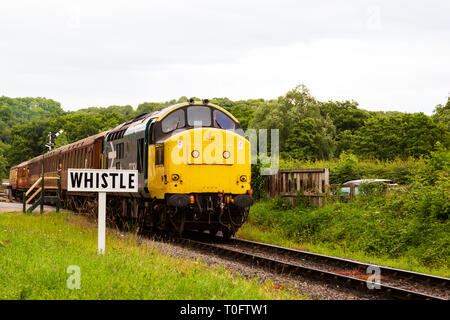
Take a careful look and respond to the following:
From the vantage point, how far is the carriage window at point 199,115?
15930 millimetres

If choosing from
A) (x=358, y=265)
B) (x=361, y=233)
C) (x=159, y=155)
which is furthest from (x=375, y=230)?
(x=159, y=155)

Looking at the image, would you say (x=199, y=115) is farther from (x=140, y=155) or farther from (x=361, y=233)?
(x=361, y=233)

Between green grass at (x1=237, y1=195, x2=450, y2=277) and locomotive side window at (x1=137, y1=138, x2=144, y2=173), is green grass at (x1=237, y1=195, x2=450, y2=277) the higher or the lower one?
the lower one

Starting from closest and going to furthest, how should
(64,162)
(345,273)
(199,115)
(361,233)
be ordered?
(345,273) < (361,233) < (199,115) < (64,162)

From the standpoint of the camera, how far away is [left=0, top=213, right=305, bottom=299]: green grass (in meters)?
7.01

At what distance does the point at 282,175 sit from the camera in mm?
20859

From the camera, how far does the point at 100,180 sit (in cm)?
1077

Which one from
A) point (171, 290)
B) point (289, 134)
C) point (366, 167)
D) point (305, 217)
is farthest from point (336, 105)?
point (171, 290)

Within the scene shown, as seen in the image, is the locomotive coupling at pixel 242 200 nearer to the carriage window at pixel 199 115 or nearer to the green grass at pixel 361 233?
the green grass at pixel 361 233

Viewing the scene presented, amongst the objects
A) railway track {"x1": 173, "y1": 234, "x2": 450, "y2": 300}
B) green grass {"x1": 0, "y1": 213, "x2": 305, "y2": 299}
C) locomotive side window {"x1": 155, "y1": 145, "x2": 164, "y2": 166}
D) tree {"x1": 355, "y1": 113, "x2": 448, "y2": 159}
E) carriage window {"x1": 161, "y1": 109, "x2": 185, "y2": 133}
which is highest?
tree {"x1": 355, "y1": 113, "x2": 448, "y2": 159}

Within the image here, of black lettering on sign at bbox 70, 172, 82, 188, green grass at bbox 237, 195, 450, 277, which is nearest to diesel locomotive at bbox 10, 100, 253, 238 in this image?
green grass at bbox 237, 195, 450, 277

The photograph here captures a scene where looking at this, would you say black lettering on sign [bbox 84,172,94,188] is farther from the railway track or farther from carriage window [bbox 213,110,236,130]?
carriage window [bbox 213,110,236,130]

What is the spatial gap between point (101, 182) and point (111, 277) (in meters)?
3.30
